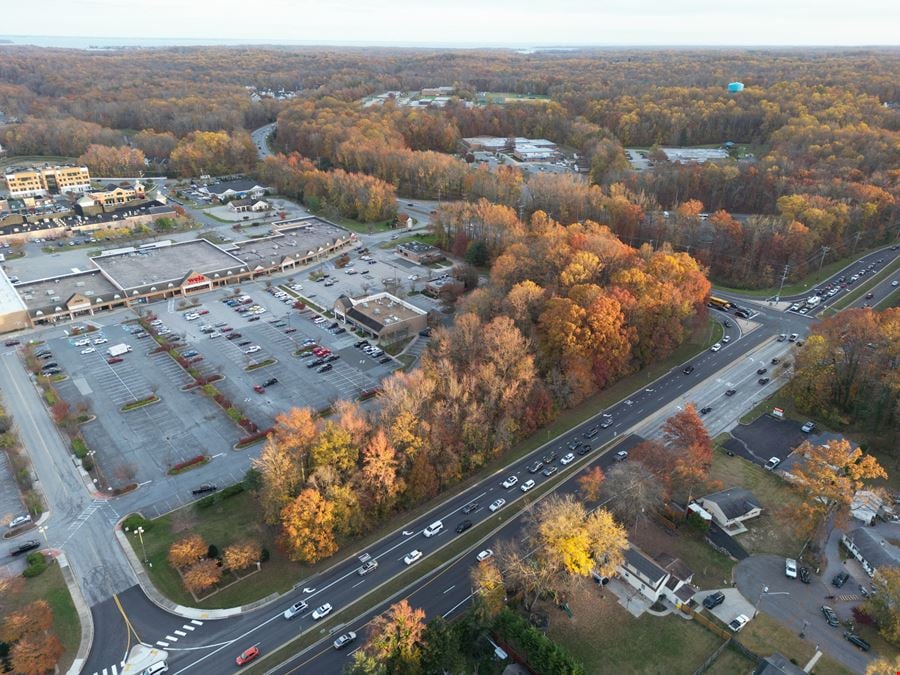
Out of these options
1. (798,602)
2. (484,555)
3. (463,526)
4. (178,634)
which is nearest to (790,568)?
(798,602)

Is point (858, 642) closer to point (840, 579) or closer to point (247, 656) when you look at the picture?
point (840, 579)

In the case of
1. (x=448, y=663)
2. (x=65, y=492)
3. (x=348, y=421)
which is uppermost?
(x=348, y=421)

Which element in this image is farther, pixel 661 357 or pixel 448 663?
pixel 661 357

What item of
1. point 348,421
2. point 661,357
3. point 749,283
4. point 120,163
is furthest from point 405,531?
point 120,163

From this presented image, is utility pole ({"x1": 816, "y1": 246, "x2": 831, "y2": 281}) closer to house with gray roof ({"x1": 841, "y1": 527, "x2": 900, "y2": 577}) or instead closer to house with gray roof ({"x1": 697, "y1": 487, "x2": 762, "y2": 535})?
house with gray roof ({"x1": 841, "y1": 527, "x2": 900, "y2": 577})

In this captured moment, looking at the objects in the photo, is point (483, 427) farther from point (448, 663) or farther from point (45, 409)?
point (45, 409)

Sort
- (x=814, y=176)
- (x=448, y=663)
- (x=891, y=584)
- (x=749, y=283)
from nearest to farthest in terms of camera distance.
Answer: (x=448, y=663), (x=891, y=584), (x=749, y=283), (x=814, y=176)

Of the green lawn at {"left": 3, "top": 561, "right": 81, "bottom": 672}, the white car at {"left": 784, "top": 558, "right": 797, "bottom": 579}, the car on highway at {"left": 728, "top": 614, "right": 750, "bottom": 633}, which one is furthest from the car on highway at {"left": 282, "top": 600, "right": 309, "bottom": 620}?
the white car at {"left": 784, "top": 558, "right": 797, "bottom": 579}
